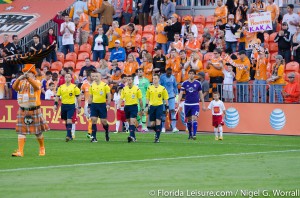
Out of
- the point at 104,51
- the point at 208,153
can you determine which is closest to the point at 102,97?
the point at 208,153

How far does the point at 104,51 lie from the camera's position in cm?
3775

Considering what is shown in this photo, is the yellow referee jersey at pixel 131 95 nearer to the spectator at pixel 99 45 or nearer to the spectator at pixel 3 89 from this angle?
the spectator at pixel 99 45

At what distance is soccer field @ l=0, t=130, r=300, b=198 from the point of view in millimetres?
16516

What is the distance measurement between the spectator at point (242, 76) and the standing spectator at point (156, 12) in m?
6.07

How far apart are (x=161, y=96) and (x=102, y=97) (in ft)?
5.67

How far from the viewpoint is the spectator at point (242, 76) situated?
32.5 m

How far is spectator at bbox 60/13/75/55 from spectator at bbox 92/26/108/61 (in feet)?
3.98

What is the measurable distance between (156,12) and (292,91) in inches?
350

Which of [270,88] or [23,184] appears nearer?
[23,184]

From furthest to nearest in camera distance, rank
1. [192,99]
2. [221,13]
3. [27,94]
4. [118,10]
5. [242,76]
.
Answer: [118,10] → [221,13] → [242,76] → [192,99] → [27,94]

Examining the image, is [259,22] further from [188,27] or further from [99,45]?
[99,45]

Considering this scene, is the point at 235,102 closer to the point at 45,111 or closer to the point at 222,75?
the point at 222,75

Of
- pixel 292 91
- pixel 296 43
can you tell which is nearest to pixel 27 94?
pixel 292 91

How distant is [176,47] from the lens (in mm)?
35406
